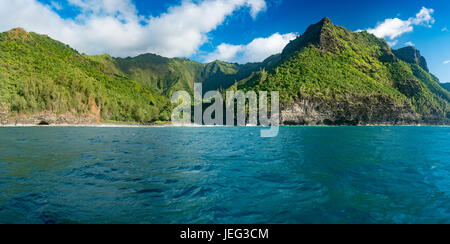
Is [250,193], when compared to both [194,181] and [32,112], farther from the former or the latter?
[32,112]

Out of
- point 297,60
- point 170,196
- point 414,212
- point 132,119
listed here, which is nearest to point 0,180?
point 170,196

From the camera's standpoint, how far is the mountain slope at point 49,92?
99.8m

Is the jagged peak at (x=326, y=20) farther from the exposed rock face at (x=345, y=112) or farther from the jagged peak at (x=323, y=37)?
the exposed rock face at (x=345, y=112)

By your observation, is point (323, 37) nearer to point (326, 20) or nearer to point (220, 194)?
point (326, 20)

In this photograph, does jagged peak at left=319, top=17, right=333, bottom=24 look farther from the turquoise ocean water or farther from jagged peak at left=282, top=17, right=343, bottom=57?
the turquoise ocean water

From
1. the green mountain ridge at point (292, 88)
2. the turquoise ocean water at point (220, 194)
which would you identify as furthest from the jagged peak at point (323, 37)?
the turquoise ocean water at point (220, 194)

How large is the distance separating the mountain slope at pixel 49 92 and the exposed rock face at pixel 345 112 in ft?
328

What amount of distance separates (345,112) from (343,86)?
21.1 m

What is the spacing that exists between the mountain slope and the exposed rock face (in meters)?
100

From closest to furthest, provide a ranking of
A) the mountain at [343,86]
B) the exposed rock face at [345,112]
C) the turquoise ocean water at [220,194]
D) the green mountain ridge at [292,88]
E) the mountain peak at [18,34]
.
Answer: the turquoise ocean water at [220,194]
the green mountain ridge at [292,88]
the exposed rock face at [345,112]
the mountain at [343,86]
the mountain peak at [18,34]

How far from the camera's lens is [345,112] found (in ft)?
439

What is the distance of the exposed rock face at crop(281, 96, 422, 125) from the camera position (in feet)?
437

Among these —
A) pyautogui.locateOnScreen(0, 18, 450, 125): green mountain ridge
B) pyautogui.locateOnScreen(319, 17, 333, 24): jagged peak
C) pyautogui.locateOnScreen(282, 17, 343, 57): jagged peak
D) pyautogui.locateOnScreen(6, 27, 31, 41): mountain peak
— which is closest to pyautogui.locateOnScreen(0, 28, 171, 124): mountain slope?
pyautogui.locateOnScreen(6, 27, 31, 41): mountain peak

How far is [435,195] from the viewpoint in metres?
8.57
